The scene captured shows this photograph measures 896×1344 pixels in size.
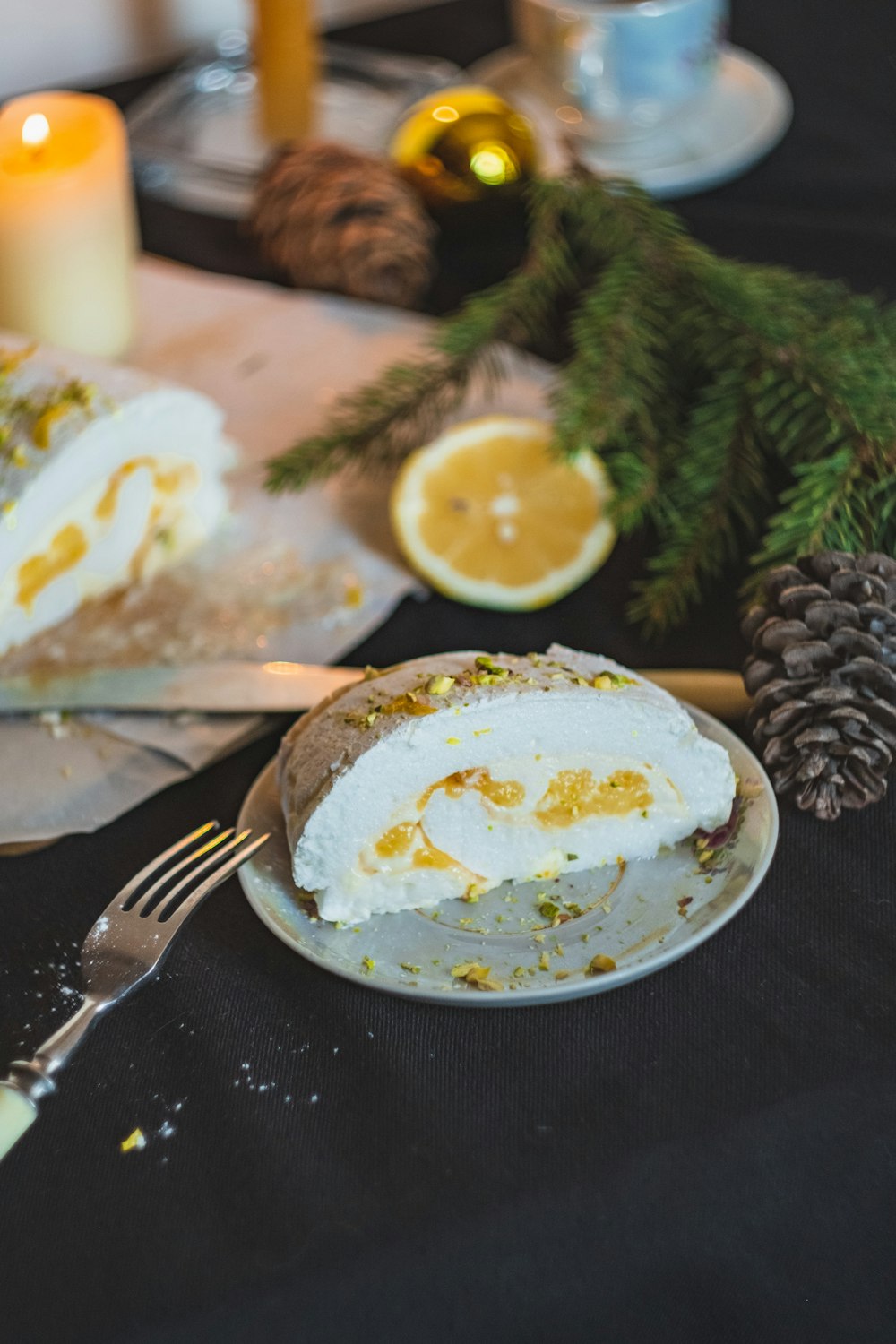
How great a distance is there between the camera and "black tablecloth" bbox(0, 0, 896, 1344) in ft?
1.99

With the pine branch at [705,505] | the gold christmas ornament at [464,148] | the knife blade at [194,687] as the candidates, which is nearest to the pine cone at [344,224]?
the gold christmas ornament at [464,148]

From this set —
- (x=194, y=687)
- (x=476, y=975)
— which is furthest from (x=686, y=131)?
(x=476, y=975)

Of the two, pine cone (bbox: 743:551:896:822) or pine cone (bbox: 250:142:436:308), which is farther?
pine cone (bbox: 250:142:436:308)

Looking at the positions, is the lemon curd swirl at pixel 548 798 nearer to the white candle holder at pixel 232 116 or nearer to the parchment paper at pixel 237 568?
the parchment paper at pixel 237 568

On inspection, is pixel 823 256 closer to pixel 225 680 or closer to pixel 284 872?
pixel 225 680

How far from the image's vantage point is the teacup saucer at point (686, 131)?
143 centimetres

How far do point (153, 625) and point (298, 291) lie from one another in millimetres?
542

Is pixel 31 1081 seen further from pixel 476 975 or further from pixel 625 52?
pixel 625 52

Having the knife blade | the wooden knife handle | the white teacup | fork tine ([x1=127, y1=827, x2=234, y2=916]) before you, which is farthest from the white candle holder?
fork tine ([x1=127, y1=827, x2=234, y2=916])

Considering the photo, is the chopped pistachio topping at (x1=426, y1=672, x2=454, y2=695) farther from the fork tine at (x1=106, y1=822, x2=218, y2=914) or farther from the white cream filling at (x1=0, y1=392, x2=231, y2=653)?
the white cream filling at (x1=0, y1=392, x2=231, y2=653)

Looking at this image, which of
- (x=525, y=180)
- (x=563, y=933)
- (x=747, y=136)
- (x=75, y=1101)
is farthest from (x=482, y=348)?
(x=75, y=1101)

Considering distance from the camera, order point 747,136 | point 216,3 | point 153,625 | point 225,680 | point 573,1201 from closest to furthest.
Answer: point 573,1201
point 225,680
point 153,625
point 747,136
point 216,3

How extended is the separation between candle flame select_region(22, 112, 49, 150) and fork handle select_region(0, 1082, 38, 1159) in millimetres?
938

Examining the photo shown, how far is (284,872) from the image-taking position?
0.76 meters
